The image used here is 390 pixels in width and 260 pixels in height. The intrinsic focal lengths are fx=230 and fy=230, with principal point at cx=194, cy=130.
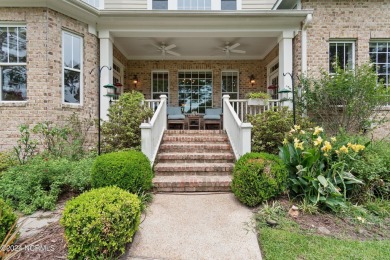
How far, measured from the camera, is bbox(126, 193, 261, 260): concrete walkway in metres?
2.89

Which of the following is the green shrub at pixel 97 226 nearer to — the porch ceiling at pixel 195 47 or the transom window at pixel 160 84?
the porch ceiling at pixel 195 47

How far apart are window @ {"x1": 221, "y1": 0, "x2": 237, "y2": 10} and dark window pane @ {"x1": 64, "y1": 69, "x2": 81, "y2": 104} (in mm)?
6931

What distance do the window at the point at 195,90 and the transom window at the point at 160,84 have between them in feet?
2.07

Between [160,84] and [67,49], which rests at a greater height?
[67,49]

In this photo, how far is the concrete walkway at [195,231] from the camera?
→ 2.89m

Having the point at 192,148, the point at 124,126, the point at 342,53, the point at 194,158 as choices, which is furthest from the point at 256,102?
the point at 124,126

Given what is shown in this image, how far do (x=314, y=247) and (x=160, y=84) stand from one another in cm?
933

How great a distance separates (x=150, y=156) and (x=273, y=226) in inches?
111

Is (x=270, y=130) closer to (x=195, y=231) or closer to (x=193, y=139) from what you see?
(x=193, y=139)

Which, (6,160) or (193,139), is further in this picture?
(193,139)

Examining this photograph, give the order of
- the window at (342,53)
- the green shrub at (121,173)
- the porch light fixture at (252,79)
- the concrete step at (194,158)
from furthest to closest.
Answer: the porch light fixture at (252,79), the window at (342,53), the concrete step at (194,158), the green shrub at (121,173)

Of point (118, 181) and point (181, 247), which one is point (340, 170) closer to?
point (181, 247)

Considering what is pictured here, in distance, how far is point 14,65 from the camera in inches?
248

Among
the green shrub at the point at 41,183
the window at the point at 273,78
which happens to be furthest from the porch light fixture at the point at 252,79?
the green shrub at the point at 41,183
